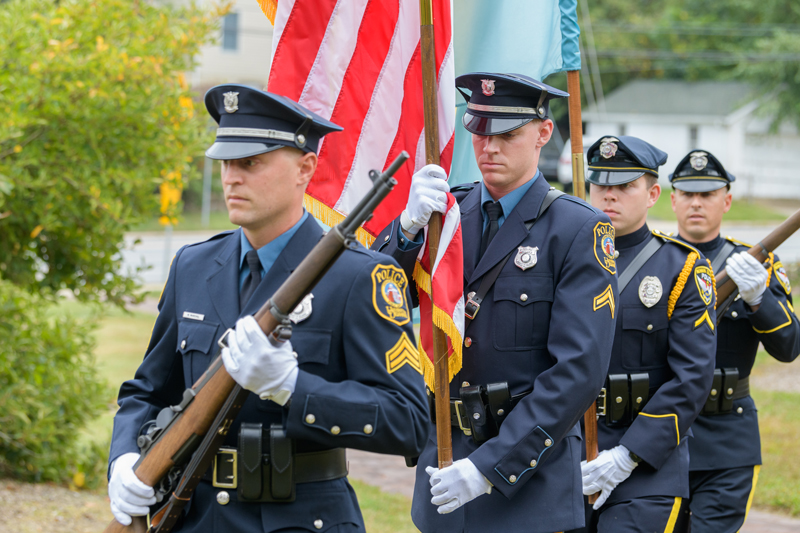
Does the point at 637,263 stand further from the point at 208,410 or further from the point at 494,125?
the point at 208,410

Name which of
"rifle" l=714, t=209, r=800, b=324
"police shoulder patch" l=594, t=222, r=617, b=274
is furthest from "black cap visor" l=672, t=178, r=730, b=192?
"police shoulder patch" l=594, t=222, r=617, b=274

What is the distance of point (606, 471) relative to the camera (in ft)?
12.4

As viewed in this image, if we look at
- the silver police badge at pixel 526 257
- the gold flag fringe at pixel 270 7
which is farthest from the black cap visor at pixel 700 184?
the gold flag fringe at pixel 270 7

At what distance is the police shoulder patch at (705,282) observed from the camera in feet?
13.3

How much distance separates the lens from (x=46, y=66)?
5246mm

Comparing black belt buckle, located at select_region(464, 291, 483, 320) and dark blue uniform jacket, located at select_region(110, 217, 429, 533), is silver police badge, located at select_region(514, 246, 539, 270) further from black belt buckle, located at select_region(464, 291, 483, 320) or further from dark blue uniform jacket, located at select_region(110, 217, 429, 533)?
dark blue uniform jacket, located at select_region(110, 217, 429, 533)

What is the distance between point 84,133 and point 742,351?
13.3 ft

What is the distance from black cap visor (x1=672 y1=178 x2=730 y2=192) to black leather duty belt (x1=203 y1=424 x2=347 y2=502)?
3.31 metres

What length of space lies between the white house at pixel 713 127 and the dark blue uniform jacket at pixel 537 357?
123 feet

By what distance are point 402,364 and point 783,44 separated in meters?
37.4

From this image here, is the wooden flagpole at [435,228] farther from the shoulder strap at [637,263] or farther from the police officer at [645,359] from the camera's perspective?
the shoulder strap at [637,263]

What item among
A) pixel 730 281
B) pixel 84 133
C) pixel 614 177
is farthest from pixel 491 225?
pixel 84 133

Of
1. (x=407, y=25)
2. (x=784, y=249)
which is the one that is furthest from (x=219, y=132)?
(x=784, y=249)

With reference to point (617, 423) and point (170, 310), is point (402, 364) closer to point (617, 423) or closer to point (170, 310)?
point (170, 310)
